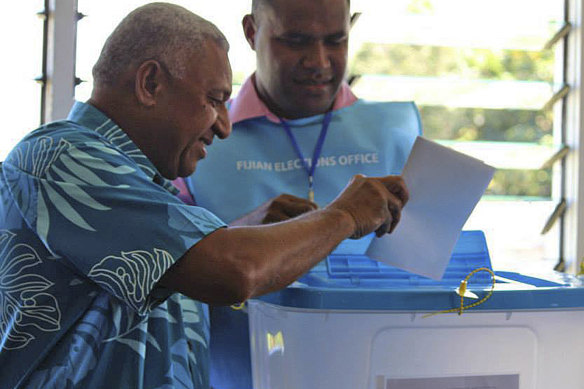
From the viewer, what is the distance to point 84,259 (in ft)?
2.99

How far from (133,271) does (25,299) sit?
169 millimetres

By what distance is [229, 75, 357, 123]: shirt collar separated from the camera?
1.61 meters

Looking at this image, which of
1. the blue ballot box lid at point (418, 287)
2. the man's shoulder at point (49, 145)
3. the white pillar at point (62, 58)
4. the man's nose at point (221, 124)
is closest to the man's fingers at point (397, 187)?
the blue ballot box lid at point (418, 287)

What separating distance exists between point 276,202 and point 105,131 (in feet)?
1.24

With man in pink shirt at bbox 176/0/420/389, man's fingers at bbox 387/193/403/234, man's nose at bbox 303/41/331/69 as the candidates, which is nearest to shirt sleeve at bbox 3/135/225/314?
man's fingers at bbox 387/193/403/234

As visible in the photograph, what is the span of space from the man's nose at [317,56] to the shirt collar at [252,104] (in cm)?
14

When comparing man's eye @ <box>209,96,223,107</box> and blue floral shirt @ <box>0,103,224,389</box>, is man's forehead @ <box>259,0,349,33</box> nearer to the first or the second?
man's eye @ <box>209,96,223,107</box>

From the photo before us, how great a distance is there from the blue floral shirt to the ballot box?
0.18m

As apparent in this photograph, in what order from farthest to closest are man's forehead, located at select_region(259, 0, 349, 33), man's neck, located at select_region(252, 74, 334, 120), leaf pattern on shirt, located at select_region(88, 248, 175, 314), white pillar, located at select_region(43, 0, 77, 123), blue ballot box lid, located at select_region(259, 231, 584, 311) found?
white pillar, located at select_region(43, 0, 77, 123) → man's neck, located at select_region(252, 74, 334, 120) → man's forehead, located at select_region(259, 0, 349, 33) → blue ballot box lid, located at select_region(259, 231, 584, 311) → leaf pattern on shirt, located at select_region(88, 248, 175, 314)

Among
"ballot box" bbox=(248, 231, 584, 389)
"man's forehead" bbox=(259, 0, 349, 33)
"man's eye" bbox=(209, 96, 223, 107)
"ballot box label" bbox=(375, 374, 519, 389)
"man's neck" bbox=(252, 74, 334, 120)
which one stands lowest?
"ballot box label" bbox=(375, 374, 519, 389)

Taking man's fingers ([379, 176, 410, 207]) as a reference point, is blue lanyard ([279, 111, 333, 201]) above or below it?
above

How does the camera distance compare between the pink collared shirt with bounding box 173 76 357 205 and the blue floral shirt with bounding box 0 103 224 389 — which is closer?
the blue floral shirt with bounding box 0 103 224 389

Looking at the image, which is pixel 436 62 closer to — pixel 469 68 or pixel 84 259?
pixel 469 68

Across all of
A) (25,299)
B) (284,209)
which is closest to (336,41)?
(284,209)
